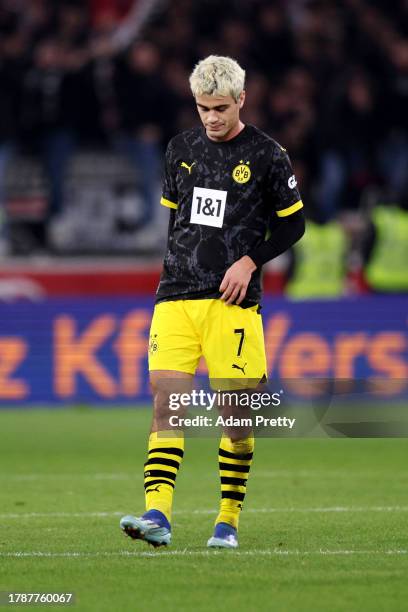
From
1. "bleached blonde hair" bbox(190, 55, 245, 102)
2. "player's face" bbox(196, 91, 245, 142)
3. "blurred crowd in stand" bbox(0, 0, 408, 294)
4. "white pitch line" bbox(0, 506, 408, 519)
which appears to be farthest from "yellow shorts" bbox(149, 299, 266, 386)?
"blurred crowd in stand" bbox(0, 0, 408, 294)

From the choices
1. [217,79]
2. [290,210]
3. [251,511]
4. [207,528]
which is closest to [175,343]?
[290,210]

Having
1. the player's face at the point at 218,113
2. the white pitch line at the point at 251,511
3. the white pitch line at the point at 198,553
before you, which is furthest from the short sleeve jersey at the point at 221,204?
the white pitch line at the point at 251,511

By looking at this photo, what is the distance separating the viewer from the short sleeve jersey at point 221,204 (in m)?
6.66

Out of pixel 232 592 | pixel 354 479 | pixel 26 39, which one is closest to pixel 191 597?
pixel 232 592

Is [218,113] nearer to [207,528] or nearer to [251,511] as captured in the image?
[207,528]

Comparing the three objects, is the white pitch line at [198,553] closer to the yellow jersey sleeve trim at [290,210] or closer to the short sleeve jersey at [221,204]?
the short sleeve jersey at [221,204]

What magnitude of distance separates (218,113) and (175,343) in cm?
102

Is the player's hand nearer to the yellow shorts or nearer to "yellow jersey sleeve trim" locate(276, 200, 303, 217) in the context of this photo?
the yellow shorts

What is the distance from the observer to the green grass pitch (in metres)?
5.57

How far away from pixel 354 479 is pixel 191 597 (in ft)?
15.2

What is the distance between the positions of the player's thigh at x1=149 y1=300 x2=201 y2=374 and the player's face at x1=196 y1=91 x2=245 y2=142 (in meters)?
0.77

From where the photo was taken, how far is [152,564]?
6207 millimetres

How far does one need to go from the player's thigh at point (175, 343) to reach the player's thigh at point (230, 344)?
67 millimetres

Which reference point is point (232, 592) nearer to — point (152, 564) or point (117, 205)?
point (152, 564)
